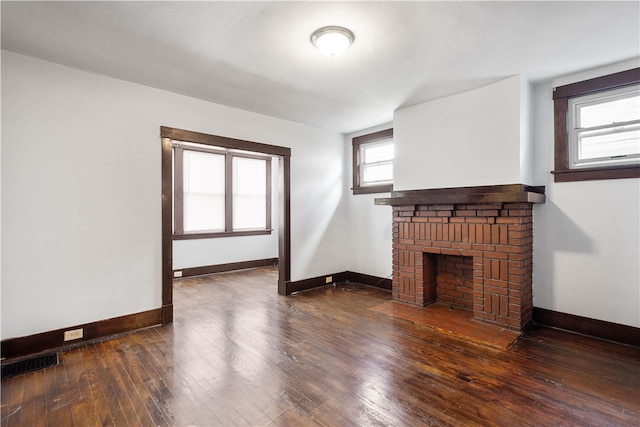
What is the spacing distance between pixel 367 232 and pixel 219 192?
10.8 ft

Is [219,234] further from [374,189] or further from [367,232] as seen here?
[374,189]

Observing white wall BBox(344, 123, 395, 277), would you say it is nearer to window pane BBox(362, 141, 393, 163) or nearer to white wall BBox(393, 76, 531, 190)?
window pane BBox(362, 141, 393, 163)

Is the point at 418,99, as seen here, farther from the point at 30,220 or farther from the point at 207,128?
the point at 30,220

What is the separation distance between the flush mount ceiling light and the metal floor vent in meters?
3.45

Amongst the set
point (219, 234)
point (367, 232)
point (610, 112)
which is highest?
point (610, 112)

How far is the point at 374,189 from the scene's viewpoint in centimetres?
504

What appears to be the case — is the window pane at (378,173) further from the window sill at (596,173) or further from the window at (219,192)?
the window at (219,192)

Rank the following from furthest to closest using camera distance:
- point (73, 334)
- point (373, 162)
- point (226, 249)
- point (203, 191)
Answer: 1. point (226, 249)
2. point (203, 191)
3. point (373, 162)
4. point (73, 334)

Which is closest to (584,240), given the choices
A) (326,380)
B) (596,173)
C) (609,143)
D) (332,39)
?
(596,173)

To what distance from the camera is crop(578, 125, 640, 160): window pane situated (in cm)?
289

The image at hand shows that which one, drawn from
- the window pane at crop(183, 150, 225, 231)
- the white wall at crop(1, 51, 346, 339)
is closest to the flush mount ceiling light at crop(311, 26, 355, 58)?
the white wall at crop(1, 51, 346, 339)

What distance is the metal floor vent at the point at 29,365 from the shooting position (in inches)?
95.0

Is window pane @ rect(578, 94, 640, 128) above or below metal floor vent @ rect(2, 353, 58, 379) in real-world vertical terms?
above

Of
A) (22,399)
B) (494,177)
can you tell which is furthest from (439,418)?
(22,399)
